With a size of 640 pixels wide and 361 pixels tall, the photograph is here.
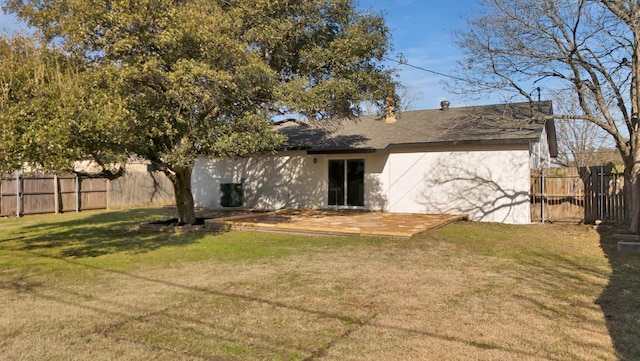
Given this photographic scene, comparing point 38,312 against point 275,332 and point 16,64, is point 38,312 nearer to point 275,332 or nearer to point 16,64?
point 275,332

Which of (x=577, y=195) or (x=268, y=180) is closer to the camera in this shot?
(x=577, y=195)

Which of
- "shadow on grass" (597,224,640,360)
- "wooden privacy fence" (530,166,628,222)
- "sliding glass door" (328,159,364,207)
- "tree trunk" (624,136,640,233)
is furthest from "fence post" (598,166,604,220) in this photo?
"sliding glass door" (328,159,364,207)

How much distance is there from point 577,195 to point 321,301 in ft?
34.9

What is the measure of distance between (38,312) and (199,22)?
581 centimetres

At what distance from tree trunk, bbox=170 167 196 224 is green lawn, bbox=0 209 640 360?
269cm

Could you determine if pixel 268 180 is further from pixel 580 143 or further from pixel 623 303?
pixel 580 143

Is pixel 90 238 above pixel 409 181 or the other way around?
the other way around

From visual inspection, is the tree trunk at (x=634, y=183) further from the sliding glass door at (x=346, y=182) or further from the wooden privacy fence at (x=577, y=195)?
the sliding glass door at (x=346, y=182)

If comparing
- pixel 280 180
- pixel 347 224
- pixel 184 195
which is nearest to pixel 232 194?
pixel 280 180

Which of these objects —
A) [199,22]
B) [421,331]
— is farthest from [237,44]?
[421,331]

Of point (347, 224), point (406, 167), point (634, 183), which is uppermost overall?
point (406, 167)

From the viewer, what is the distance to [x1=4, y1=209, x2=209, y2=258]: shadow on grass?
8.55 m

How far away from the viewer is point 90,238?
10.1 m

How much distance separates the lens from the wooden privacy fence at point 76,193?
15.5 metres
